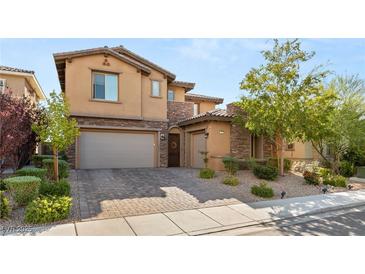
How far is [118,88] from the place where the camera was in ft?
48.1

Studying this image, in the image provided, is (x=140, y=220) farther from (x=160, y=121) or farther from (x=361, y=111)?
(x=361, y=111)

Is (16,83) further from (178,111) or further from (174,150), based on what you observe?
(174,150)

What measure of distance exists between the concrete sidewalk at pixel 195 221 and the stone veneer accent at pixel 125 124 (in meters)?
8.68

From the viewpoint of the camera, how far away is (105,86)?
14.5 metres

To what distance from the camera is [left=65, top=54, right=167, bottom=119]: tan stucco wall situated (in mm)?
13609

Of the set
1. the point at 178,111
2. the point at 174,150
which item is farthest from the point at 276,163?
the point at 178,111

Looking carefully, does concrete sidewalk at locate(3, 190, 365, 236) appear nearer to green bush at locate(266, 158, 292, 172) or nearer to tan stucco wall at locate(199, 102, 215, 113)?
green bush at locate(266, 158, 292, 172)

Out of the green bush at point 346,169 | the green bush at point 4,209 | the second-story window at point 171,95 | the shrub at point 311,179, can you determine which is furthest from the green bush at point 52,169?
the green bush at point 346,169

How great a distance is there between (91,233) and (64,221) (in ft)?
3.48

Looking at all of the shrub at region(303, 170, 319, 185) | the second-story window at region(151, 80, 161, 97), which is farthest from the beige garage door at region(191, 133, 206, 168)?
the shrub at region(303, 170, 319, 185)

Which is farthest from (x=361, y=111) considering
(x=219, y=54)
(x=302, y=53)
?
(x=219, y=54)

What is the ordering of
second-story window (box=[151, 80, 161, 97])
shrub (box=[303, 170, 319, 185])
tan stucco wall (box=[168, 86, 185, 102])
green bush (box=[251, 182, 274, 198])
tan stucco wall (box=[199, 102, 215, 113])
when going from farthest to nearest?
tan stucco wall (box=[199, 102, 215, 113]) → tan stucco wall (box=[168, 86, 185, 102]) → second-story window (box=[151, 80, 161, 97]) → shrub (box=[303, 170, 319, 185]) → green bush (box=[251, 182, 274, 198])

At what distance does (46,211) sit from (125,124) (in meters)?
9.42

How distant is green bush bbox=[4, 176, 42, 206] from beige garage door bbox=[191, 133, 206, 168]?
9.93 meters
